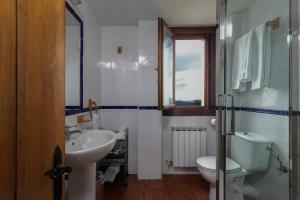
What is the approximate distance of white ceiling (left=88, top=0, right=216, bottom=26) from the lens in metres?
2.11

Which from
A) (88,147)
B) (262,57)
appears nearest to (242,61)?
(262,57)

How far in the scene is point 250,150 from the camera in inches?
64.2

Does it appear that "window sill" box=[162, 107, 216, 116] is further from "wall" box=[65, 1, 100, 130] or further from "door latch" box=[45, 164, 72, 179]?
"door latch" box=[45, 164, 72, 179]

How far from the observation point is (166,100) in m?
2.37

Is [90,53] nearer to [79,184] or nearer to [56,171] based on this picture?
[79,184]

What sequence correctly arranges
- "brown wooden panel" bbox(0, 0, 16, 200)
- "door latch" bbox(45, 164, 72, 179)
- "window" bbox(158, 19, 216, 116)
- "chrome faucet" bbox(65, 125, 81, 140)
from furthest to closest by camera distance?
"window" bbox(158, 19, 216, 116)
"chrome faucet" bbox(65, 125, 81, 140)
"door latch" bbox(45, 164, 72, 179)
"brown wooden panel" bbox(0, 0, 16, 200)

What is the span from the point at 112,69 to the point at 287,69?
201 centimetres

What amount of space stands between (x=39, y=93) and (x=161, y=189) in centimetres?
201

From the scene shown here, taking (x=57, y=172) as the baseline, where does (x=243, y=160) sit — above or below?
below

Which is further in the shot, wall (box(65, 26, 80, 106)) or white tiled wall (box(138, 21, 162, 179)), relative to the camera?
white tiled wall (box(138, 21, 162, 179))

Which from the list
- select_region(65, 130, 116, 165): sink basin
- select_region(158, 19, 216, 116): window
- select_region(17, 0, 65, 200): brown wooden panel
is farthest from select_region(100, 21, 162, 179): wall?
select_region(17, 0, 65, 200): brown wooden panel

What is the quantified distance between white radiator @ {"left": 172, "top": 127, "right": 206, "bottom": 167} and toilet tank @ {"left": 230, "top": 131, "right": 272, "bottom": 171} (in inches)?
36.4

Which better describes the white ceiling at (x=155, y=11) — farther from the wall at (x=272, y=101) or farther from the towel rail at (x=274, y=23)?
the towel rail at (x=274, y=23)

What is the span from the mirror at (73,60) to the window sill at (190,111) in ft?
3.93
